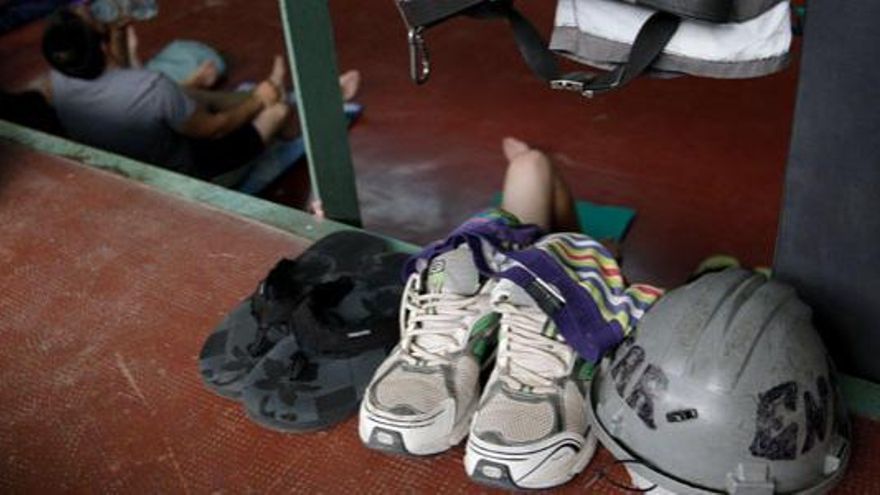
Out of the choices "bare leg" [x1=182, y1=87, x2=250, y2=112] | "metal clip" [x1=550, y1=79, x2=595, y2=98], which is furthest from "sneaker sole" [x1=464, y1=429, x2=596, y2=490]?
"bare leg" [x1=182, y1=87, x2=250, y2=112]

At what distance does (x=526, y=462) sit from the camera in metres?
1.03

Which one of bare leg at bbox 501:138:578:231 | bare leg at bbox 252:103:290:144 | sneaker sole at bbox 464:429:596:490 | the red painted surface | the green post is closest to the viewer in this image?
sneaker sole at bbox 464:429:596:490

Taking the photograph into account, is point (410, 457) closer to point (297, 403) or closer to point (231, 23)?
point (297, 403)

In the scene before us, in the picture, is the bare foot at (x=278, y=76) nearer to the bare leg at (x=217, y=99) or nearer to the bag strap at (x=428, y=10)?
the bare leg at (x=217, y=99)

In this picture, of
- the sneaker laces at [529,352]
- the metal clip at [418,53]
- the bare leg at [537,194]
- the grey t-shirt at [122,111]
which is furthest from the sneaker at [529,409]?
the grey t-shirt at [122,111]

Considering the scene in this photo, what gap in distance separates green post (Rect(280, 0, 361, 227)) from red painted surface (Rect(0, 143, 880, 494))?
18 cm

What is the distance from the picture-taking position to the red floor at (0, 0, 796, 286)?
2250 millimetres

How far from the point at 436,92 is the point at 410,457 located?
79.3 inches

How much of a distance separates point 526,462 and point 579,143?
1.72 m

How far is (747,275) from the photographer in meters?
1.03

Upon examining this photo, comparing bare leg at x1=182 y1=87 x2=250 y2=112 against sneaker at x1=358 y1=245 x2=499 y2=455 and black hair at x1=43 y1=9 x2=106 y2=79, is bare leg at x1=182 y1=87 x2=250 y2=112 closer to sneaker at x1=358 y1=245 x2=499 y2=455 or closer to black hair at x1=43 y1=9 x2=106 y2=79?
black hair at x1=43 y1=9 x2=106 y2=79

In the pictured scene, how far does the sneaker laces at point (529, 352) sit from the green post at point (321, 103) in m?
0.67

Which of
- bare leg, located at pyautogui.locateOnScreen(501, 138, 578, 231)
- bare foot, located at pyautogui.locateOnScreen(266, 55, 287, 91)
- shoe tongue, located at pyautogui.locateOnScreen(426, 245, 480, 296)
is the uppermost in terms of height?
shoe tongue, located at pyautogui.locateOnScreen(426, 245, 480, 296)

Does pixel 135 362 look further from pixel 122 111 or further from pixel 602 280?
pixel 122 111
